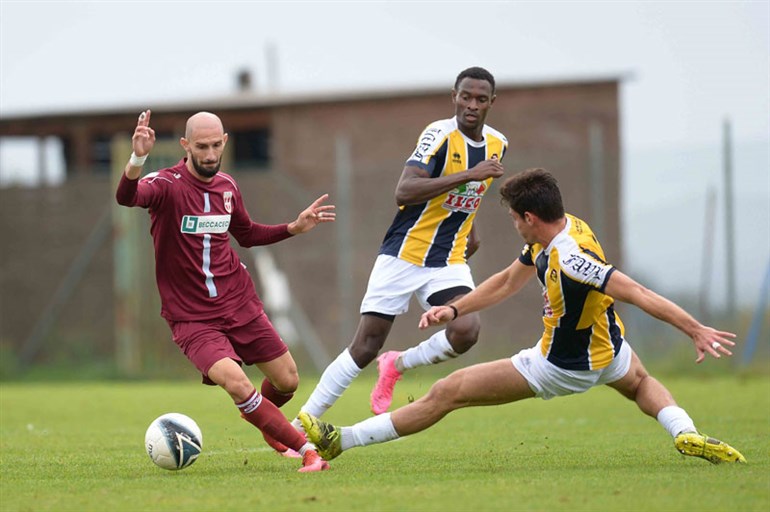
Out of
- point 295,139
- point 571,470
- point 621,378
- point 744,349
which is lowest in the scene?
point 744,349

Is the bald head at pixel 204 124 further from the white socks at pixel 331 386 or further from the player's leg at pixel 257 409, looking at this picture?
the white socks at pixel 331 386

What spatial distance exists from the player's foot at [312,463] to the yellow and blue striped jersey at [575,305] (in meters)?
1.52

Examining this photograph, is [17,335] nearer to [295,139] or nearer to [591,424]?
[295,139]

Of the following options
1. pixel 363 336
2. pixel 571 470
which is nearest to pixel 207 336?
pixel 363 336

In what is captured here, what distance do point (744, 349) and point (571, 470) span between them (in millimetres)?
11300

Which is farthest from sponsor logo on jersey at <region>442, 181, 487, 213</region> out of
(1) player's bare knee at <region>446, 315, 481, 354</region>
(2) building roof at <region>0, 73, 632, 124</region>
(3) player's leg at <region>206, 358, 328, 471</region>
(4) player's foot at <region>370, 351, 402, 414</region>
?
(2) building roof at <region>0, 73, 632, 124</region>

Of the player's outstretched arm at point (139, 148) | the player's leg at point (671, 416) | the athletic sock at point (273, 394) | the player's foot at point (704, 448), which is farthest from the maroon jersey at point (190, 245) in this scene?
the player's foot at point (704, 448)

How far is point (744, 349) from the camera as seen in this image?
1741 centimetres

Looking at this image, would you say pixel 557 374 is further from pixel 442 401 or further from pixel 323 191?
pixel 323 191

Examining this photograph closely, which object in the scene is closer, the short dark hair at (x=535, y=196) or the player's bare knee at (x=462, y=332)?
the short dark hair at (x=535, y=196)

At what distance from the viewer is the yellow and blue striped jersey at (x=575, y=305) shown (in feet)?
21.7

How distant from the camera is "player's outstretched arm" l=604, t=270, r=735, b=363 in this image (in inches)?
242

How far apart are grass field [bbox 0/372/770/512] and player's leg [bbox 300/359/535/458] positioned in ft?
0.77

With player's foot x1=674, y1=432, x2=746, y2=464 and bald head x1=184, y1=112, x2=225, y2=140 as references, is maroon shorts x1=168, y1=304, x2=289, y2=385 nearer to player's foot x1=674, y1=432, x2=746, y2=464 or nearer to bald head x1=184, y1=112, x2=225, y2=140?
bald head x1=184, y1=112, x2=225, y2=140
